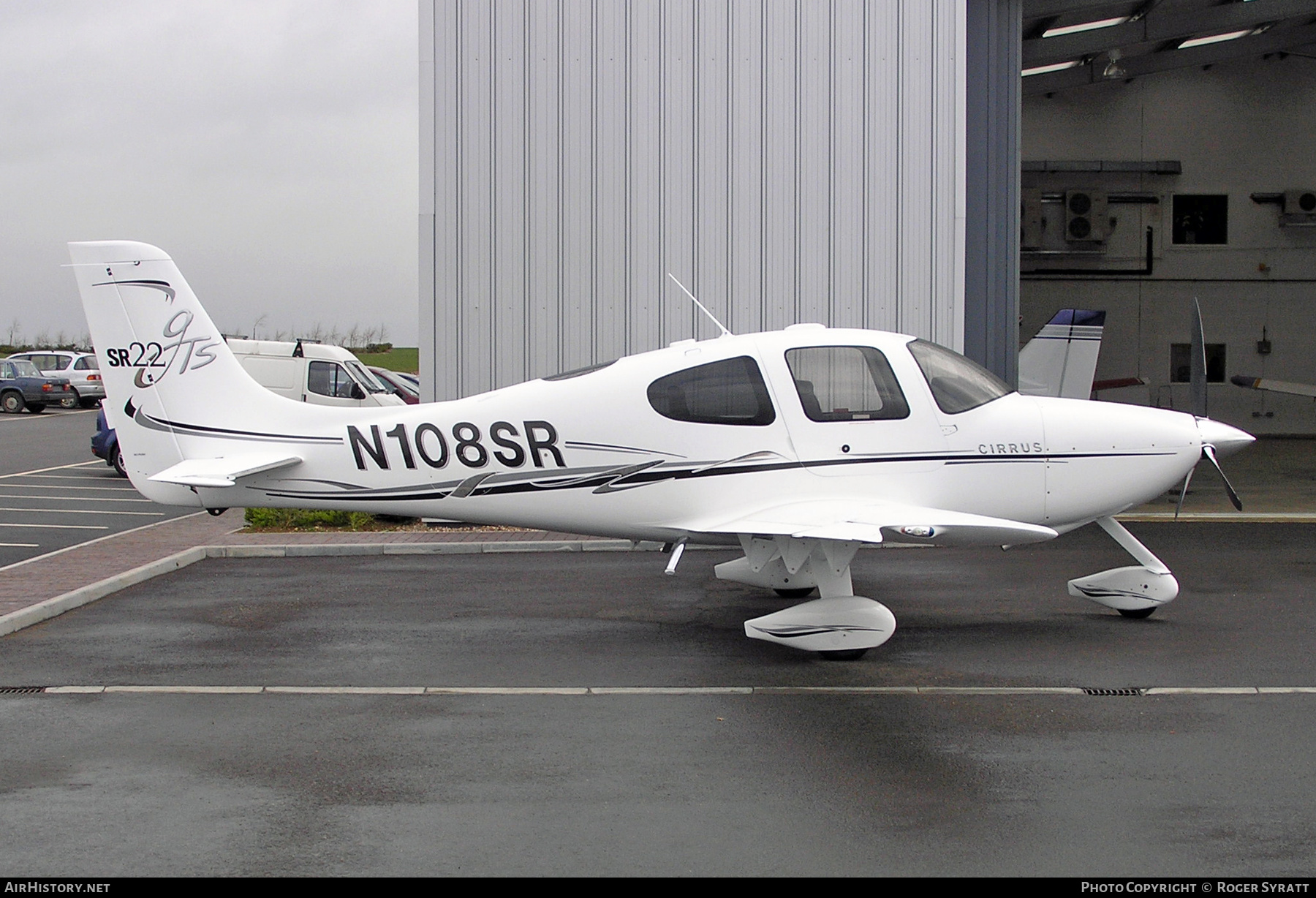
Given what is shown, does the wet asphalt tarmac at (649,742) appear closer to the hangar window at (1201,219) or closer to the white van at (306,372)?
the white van at (306,372)

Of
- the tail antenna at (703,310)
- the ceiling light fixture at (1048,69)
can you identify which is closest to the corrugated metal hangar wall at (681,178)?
the tail antenna at (703,310)

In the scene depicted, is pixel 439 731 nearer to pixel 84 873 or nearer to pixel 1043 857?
pixel 84 873

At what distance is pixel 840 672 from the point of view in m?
7.55

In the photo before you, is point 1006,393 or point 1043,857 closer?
point 1043,857

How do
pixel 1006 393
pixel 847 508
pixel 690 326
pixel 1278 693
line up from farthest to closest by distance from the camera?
pixel 690 326 → pixel 1006 393 → pixel 847 508 → pixel 1278 693

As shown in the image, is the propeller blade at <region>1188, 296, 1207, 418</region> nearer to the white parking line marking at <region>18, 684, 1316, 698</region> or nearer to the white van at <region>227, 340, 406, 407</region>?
the white parking line marking at <region>18, 684, 1316, 698</region>

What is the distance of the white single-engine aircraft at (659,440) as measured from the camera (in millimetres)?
8383

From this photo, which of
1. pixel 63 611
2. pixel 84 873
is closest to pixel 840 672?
pixel 84 873

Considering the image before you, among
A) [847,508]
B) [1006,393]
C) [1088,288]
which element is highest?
[1088,288]

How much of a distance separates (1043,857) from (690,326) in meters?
10.9

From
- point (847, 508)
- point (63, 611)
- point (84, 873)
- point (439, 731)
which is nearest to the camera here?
point (84, 873)

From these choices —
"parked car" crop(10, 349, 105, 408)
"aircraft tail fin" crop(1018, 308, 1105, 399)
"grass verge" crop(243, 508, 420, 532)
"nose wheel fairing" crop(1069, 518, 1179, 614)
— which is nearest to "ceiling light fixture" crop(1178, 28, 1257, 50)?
"aircraft tail fin" crop(1018, 308, 1105, 399)

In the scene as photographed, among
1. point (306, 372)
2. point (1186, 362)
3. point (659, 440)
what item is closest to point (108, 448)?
point (306, 372)

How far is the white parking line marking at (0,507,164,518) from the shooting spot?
53.4ft
